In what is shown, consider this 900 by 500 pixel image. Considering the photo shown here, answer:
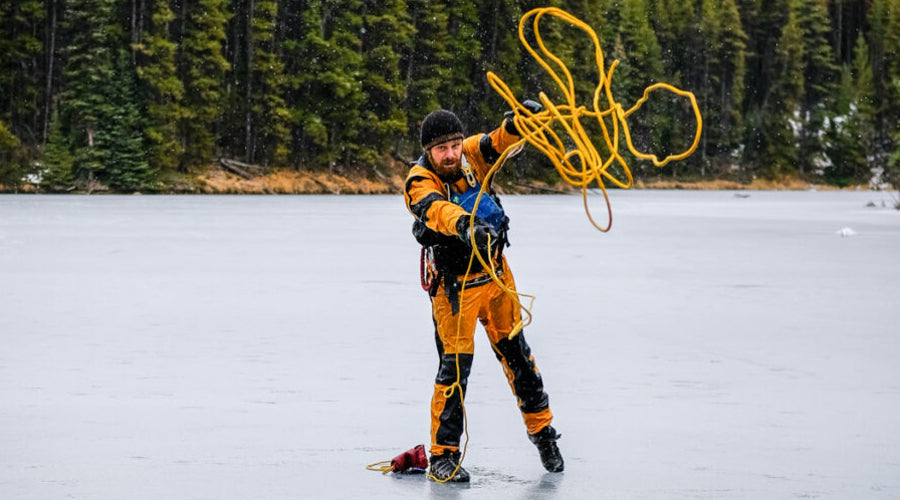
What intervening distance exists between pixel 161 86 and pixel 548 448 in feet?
169

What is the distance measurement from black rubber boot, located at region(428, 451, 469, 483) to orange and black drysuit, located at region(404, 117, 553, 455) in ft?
0.09

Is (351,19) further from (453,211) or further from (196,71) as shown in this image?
(453,211)

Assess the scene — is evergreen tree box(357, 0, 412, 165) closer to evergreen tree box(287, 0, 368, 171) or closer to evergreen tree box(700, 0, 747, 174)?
evergreen tree box(287, 0, 368, 171)

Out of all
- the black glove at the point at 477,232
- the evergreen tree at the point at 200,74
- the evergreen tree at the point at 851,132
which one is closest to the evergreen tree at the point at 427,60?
the evergreen tree at the point at 200,74

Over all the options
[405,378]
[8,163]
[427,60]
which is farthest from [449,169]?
[427,60]

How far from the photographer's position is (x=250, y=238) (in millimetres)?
21656

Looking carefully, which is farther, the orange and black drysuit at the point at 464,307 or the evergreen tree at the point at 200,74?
the evergreen tree at the point at 200,74

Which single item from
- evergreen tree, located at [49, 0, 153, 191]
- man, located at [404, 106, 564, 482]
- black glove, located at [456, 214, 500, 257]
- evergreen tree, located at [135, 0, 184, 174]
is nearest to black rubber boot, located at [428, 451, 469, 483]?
man, located at [404, 106, 564, 482]

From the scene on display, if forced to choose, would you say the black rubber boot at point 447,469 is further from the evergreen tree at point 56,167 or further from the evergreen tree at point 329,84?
the evergreen tree at point 329,84

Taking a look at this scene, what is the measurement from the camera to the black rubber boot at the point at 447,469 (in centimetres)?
536

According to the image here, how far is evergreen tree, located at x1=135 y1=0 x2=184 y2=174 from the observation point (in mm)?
53875

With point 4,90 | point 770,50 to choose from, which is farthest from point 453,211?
point 770,50

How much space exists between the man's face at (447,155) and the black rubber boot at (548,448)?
1.20 m

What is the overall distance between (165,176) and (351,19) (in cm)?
1381
